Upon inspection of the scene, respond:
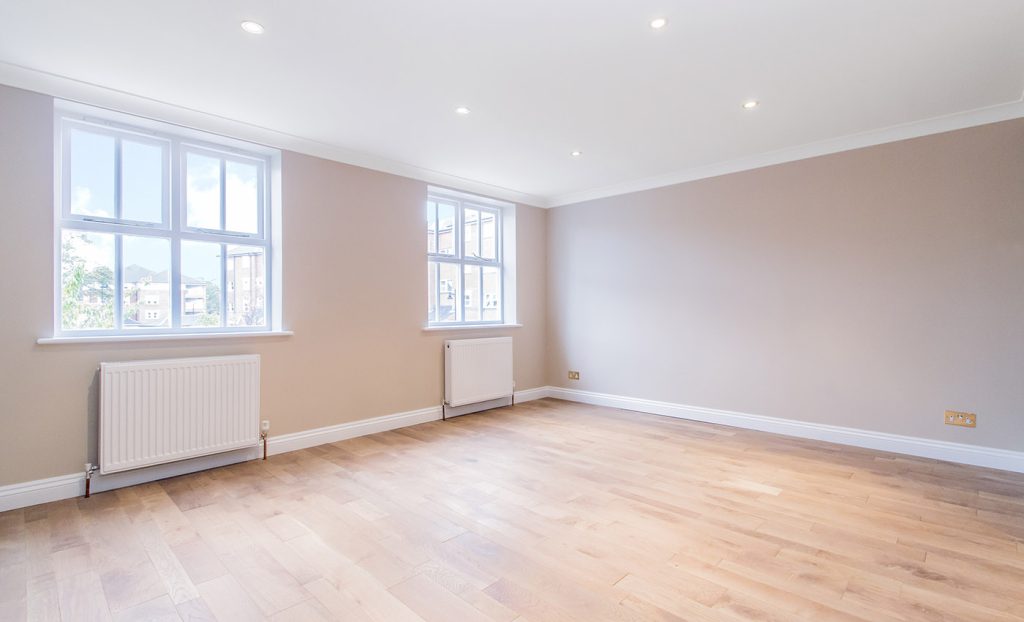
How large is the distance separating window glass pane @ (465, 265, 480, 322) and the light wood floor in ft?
7.49

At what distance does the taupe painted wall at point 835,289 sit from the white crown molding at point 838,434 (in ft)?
0.23

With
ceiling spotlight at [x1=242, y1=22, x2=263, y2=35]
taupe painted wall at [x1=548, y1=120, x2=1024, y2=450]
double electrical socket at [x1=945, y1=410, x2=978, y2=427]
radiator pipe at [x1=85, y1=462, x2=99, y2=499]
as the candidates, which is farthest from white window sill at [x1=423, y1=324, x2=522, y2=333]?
double electrical socket at [x1=945, y1=410, x2=978, y2=427]

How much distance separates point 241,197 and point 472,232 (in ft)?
8.40

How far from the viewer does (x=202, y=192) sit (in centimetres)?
366

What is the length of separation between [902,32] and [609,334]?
376 cm

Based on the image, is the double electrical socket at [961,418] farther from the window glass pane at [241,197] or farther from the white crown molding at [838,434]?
the window glass pane at [241,197]

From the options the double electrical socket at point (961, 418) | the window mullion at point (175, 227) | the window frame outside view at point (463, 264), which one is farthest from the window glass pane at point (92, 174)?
the double electrical socket at point (961, 418)

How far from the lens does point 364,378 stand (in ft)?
14.5

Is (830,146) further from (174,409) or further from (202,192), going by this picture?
(174,409)

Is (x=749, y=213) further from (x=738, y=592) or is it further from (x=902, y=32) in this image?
(x=738, y=592)

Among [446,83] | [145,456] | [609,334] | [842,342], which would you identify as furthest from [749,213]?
[145,456]

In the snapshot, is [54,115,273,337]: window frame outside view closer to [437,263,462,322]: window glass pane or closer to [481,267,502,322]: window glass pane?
[437,263,462,322]: window glass pane

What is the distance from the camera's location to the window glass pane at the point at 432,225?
5238 mm

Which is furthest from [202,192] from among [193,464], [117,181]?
[193,464]
